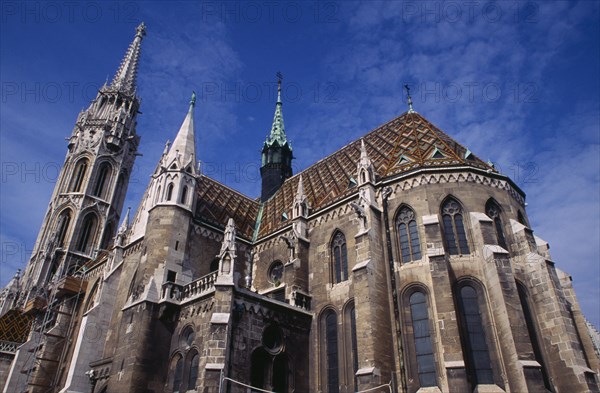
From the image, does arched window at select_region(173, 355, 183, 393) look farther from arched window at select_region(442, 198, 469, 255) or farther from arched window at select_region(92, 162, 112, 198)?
arched window at select_region(92, 162, 112, 198)

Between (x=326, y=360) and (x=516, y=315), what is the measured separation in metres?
7.67

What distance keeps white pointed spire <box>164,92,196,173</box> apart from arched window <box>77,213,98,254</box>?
22.8m

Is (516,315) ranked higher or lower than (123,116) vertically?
lower

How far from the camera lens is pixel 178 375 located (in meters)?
18.2

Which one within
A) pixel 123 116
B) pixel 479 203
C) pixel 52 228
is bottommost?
pixel 479 203

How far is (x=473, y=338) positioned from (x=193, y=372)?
1049cm

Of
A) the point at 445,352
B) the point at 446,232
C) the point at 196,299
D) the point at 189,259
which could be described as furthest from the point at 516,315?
the point at 189,259

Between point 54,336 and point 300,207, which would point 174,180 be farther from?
point 54,336

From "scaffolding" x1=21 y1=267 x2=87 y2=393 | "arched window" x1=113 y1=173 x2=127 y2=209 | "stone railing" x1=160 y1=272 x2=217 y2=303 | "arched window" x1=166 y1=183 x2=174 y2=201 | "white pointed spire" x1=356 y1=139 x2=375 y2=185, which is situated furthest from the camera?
"arched window" x1=113 y1=173 x2=127 y2=209

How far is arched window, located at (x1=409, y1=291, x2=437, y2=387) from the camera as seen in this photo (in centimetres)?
1644

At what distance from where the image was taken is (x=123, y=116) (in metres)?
51.7

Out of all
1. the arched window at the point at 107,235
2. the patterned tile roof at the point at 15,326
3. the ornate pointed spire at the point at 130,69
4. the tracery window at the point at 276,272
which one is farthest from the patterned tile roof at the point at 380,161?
the ornate pointed spire at the point at 130,69

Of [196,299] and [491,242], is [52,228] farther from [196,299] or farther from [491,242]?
[491,242]

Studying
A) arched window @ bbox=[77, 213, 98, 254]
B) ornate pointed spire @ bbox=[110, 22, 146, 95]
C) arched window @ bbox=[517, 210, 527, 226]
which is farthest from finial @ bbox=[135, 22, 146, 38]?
arched window @ bbox=[517, 210, 527, 226]
